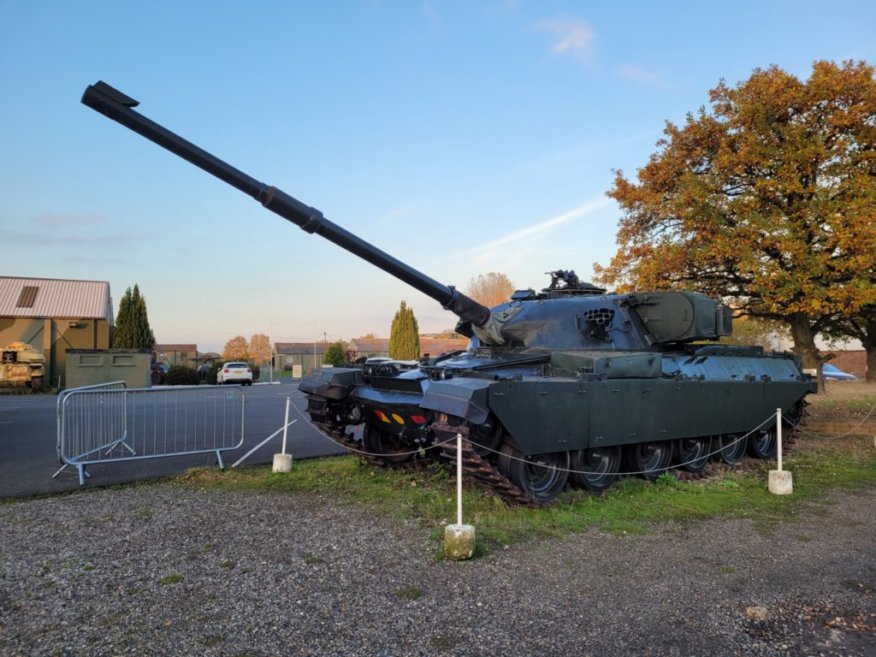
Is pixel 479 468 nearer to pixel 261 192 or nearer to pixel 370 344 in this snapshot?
pixel 261 192

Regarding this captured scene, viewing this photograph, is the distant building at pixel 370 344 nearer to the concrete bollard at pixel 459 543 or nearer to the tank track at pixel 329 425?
the tank track at pixel 329 425

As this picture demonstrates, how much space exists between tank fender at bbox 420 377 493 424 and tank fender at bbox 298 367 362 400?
2239 millimetres

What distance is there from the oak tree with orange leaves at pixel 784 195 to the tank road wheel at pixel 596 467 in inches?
355

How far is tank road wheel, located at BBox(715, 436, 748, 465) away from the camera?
9984mm

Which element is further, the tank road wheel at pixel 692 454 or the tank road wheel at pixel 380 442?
the tank road wheel at pixel 380 442

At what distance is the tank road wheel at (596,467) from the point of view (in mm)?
7795

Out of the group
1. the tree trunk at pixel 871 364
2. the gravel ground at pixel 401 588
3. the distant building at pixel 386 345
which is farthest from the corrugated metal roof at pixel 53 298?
the tree trunk at pixel 871 364

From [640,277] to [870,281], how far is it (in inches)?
199

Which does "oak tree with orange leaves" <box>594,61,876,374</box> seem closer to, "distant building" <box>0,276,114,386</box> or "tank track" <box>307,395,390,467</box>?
"tank track" <box>307,395,390,467</box>

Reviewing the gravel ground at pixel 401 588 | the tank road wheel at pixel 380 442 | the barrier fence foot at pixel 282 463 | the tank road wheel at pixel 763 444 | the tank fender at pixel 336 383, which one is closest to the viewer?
the gravel ground at pixel 401 588

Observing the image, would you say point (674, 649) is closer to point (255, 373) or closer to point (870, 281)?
point (870, 281)

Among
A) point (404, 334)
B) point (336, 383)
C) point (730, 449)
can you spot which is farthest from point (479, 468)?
point (404, 334)

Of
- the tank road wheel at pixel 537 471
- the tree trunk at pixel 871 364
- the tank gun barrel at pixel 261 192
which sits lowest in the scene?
the tank road wheel at pixel 537 471

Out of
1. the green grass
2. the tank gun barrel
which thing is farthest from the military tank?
the green grass
